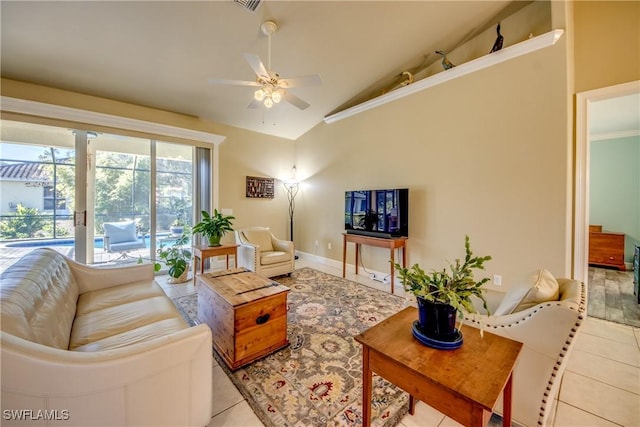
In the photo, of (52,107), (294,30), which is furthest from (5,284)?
(294,30)

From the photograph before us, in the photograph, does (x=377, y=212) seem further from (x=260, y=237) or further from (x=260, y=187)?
(x=260, y=187)

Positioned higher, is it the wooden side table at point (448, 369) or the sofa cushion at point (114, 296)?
the wooden side table at point (448, 369)

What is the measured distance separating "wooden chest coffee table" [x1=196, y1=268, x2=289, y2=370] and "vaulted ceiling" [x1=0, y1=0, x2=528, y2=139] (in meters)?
2.65

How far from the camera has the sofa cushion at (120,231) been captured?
3743mm

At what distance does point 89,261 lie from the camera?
3604 millimetres

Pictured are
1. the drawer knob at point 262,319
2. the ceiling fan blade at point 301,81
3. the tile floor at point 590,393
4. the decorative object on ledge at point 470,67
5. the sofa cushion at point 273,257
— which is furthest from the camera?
the sofa cushion at point 273,257

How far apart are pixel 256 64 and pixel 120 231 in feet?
11.2

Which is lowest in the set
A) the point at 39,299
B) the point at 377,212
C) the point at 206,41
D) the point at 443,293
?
the point at 39,299

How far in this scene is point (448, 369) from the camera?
960mm

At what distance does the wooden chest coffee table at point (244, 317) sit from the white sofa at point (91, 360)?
0.35 metres

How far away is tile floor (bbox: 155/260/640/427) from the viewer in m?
1.50

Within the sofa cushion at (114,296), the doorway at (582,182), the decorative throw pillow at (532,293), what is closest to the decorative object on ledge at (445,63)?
the doorway at (582,182)

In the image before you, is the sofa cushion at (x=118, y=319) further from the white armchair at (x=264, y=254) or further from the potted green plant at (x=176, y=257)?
the potted green plant at (x=176, y=257)

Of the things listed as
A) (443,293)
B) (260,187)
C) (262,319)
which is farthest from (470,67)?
(260,187)
